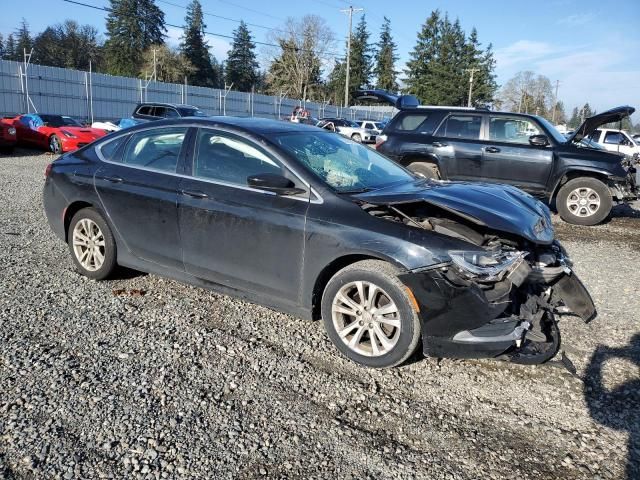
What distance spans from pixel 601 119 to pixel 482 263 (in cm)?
652

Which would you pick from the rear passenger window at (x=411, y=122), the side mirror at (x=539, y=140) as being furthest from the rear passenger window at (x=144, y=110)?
the side mirror at (x=539, y=140)

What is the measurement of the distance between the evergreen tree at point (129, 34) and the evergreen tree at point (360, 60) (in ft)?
97.9

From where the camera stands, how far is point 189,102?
110 feet

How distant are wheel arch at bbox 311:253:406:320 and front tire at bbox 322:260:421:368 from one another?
0.23 feet

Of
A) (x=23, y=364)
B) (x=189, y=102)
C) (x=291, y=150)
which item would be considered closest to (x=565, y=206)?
(x=291, y=150)

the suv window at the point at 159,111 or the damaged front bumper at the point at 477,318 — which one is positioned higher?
the suv window at the point at 159,111

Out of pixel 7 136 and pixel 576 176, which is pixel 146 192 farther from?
pixel 7 136

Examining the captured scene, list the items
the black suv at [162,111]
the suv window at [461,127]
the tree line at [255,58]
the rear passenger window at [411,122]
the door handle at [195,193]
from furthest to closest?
the tree line at [255,58]
the black suv at [162,111]
the rear passenger window at [411,122]
the suv window at [461,127]
the door handle at [195,193]

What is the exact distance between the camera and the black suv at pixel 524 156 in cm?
853

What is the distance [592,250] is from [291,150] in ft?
16.6

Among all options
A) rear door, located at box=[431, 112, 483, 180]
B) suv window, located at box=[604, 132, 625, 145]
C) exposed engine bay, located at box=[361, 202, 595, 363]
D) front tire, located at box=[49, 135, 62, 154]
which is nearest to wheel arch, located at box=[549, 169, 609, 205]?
rear door, located at box=[431, 112, 483, 180]

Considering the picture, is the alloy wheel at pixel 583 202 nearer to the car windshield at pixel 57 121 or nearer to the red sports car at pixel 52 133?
the red sports car at pixel 52 133

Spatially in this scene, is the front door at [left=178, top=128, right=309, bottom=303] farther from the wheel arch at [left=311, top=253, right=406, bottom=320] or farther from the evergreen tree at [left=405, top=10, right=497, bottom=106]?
the evergreen tree at [left=405, top=10, right=497, bottom=106]

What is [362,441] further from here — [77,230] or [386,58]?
[386,58]
